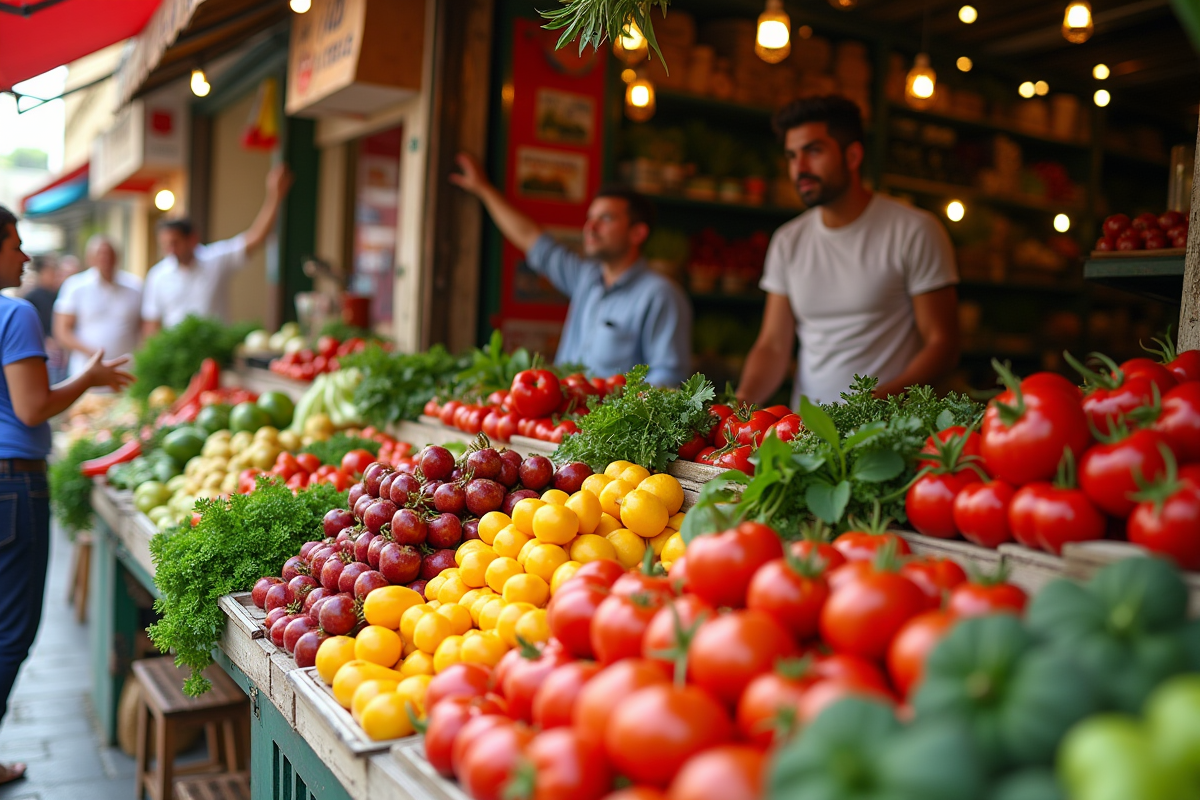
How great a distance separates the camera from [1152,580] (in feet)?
3.73

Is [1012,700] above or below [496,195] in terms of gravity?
below

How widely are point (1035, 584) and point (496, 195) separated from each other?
403 cm

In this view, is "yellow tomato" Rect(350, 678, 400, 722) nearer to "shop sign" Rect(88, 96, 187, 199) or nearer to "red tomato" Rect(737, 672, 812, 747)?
"red tomato" Rect(737, 672, 812, 747)

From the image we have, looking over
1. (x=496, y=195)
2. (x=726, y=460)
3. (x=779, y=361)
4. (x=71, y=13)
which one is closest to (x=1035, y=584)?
(x=726, y=460)

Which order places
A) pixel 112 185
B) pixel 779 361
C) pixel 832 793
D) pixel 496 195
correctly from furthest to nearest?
pixel 112 185 → pixel 496 195 → pixel 779 361 → pixel 832 793

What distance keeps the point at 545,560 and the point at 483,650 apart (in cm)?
31

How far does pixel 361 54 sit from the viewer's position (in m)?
4.80

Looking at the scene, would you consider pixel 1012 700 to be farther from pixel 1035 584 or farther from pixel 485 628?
pixel 485 628

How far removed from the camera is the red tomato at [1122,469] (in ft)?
4.66

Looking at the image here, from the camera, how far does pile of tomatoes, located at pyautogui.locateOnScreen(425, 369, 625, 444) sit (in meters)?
3.15

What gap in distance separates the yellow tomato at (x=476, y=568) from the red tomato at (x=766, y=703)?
1.11 m

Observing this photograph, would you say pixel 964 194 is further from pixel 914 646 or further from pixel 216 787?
pixel 914 646

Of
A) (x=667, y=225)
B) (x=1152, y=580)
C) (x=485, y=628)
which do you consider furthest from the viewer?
(x=667, y=225)

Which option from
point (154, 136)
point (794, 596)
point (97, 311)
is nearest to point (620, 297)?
point (794, 596)
